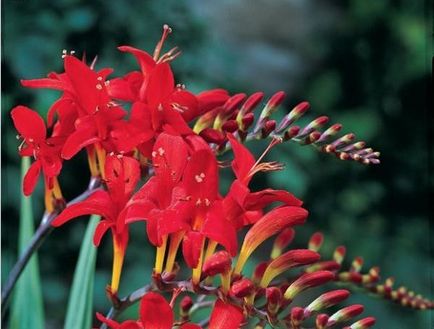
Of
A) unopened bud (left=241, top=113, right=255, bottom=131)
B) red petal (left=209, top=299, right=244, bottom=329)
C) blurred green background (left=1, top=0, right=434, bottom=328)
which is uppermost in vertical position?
blurred green background (left=1, top=0, right=434, bottom=328)

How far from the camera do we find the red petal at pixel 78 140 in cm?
64

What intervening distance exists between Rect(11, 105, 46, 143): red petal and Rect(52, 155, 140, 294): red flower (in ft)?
0.21

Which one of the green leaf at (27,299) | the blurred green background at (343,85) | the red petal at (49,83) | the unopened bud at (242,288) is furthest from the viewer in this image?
the blurred green background at (343,85)

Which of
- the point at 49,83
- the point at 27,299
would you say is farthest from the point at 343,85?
the point at 49,83

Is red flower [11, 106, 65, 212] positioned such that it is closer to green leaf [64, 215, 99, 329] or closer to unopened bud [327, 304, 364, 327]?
green leaf [64, 215, 99, 329]

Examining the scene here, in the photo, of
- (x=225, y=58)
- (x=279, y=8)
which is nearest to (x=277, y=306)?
(x=225, y=58)

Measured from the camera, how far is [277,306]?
0.58 meters

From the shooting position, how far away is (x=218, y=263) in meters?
0.58

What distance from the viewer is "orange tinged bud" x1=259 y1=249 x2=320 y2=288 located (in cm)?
60

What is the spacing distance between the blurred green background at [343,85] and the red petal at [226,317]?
3.37ft

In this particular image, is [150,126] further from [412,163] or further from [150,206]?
[412,163]

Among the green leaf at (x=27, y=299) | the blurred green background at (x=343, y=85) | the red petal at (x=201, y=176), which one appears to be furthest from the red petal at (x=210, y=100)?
the blurred green background at (x=343, y=85)

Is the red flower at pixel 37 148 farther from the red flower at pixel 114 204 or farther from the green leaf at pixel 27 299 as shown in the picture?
the green leaf at pixel 27 299

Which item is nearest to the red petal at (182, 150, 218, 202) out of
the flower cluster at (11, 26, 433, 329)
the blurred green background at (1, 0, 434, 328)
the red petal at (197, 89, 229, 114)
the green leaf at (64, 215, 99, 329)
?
the flower cluster at (11, 26, 433, 329)
